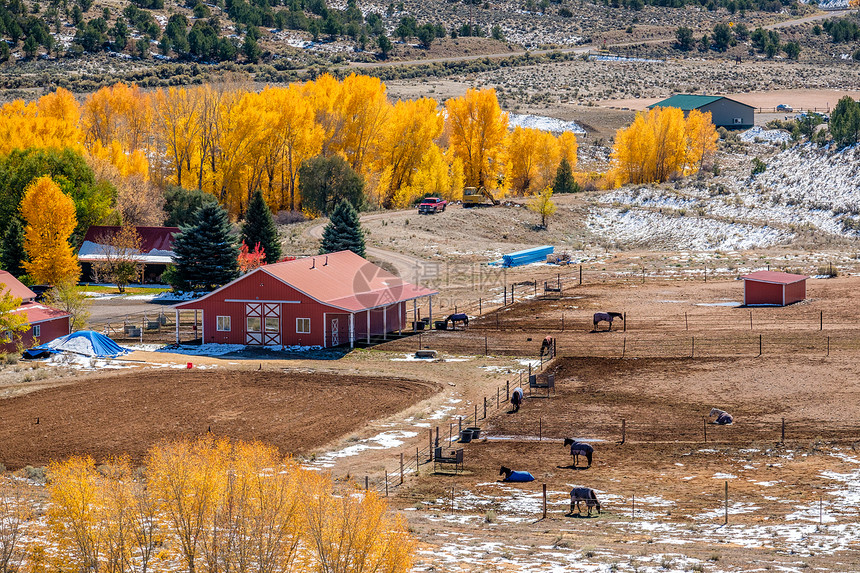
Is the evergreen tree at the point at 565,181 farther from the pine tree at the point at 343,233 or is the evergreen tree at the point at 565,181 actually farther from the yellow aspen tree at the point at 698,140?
the pine tree at the point at 343,233

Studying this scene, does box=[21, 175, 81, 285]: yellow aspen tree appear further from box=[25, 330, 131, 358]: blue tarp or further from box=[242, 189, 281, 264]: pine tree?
box=[25, 330, 131, 358]: blue tarp

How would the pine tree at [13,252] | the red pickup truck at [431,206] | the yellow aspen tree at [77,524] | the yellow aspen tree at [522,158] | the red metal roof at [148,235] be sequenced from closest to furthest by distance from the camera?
the yellow aspen tree at [77,524] < the pine tree at [13,252] < the red metal roof at [148,235] < the red pickup truck at [431,206] < the yellow aspen tree at [522,158]

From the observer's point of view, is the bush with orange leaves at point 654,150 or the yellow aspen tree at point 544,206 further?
the bush with orange leaves at point 654,150

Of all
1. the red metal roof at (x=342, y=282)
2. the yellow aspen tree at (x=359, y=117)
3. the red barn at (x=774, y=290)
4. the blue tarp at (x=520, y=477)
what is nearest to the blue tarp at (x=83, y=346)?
the red metal roof at (x=342, y=282)

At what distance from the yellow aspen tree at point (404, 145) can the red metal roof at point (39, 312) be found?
168 feet

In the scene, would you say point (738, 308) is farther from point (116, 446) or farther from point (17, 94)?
point (17, 94)

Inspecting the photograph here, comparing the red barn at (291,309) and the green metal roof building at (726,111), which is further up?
the green metal roof building at (726,111)

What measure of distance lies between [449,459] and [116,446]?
1092 cm

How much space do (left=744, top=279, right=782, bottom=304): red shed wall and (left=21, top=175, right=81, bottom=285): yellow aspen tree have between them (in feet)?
132

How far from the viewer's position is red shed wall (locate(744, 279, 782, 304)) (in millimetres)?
61906

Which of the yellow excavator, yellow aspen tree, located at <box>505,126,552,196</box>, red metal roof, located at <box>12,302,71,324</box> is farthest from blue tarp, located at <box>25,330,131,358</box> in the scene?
yellow aspen tree, located at <box>505,126,552,196</box>

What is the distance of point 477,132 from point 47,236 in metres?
51.1

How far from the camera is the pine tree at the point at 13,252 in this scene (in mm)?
72125

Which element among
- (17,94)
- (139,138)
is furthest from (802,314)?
(17,94)
